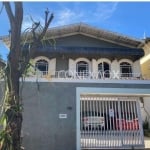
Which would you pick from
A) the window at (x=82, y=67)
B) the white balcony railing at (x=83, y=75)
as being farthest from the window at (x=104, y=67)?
the window at (x=82, y=67)

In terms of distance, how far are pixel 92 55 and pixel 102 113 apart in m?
6.02

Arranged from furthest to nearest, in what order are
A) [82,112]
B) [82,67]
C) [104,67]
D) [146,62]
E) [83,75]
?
[146,62] → [104,67] → [82,67] → [83,75] → [82,112]

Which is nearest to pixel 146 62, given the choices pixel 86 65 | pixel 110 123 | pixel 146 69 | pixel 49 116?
pixel 146 69

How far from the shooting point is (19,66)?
21.2 ft

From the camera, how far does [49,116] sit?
12641mm

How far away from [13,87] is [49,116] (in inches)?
271

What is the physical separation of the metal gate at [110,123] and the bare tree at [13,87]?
7.64 meters

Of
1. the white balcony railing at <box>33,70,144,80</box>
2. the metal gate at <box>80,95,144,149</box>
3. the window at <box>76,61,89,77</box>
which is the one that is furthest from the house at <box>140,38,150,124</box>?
the metal gate at <box>80,95,144,149</box>

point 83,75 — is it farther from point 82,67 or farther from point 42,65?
point 42,65

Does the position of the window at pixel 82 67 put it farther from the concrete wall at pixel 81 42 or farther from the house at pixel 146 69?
the house at pixel 146 69

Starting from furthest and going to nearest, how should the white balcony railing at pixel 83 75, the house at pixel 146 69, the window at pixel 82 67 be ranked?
the house at pixel 146 69
the window at pixel 82 67
the white balcony railing at pixel 83 75

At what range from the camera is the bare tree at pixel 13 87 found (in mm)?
5520

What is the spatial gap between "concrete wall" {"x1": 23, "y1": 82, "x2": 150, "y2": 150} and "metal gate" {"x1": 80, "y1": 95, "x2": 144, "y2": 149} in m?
0.97

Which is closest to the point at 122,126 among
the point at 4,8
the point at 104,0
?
the point at 4,8
